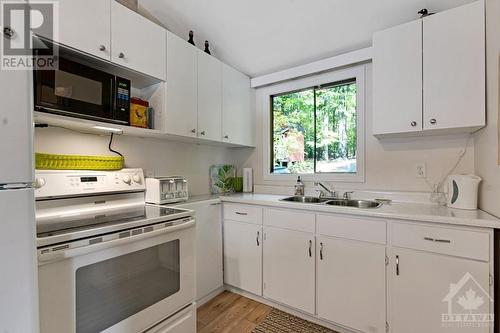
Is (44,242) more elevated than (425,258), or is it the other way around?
(44,242)

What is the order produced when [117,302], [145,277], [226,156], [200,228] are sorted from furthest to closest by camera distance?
[226,156]
[200,228]
[145,277]
[117,302]

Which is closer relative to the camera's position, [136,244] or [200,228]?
[136,244]

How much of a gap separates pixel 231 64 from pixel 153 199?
166 centimetres

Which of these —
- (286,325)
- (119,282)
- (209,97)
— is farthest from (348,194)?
(119,282)

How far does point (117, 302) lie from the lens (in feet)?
3.96

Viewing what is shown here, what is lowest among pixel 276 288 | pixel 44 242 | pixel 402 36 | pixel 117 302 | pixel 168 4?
pixel 276 288

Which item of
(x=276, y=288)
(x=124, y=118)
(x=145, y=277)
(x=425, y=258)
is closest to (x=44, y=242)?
(x=145, y=277)

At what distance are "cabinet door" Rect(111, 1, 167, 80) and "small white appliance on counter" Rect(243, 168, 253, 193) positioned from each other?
55.6 inches

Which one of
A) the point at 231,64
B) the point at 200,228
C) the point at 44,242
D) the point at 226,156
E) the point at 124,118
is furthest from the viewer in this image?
the point at 226,156

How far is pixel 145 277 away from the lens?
134 cm

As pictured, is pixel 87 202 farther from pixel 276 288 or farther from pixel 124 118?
pixel 276 288

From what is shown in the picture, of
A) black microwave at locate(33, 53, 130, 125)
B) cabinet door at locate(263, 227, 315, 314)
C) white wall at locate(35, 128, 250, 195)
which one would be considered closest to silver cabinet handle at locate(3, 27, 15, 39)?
black microwave at locate(33, 53, 130, 125)

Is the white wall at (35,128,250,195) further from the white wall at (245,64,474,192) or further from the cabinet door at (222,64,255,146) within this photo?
the white wall at (245,64,474,192)

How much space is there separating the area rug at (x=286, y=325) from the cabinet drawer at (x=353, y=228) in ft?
2.41
